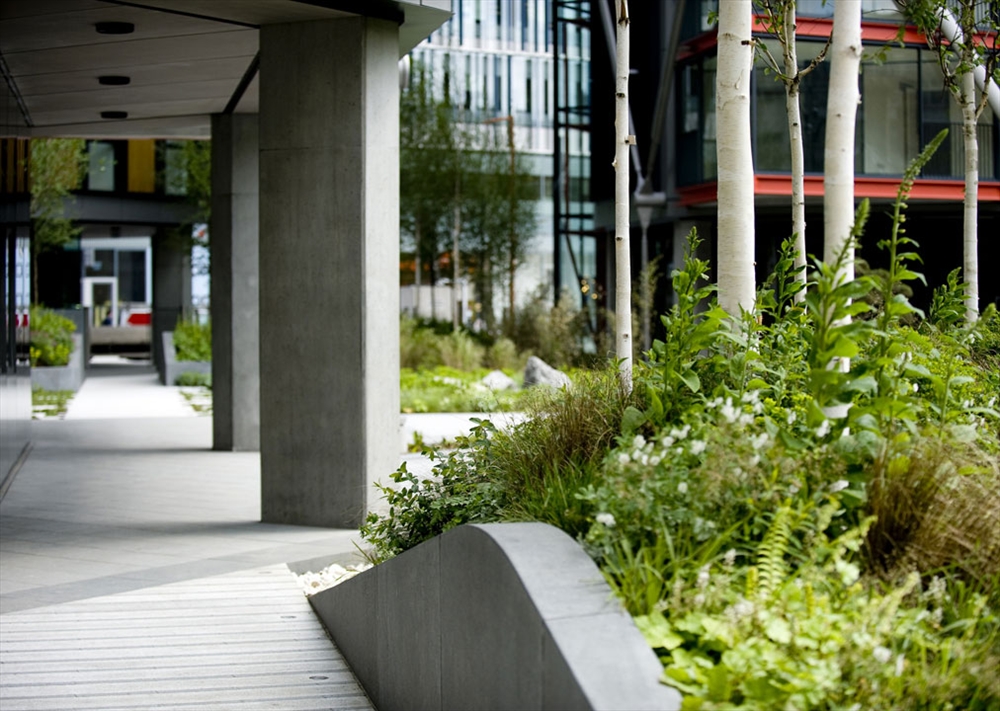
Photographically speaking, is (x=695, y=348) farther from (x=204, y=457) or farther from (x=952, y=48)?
(x=204, y=457)

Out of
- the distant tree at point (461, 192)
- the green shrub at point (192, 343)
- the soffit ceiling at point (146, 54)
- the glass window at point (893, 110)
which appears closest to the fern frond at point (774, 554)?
the soffit ceiling at point (146, 54)

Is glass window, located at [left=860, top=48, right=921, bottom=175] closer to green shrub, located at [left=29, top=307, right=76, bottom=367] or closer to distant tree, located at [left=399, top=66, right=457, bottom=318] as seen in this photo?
distant tree, located at [left=399, top=66, right=457, bottom=318]

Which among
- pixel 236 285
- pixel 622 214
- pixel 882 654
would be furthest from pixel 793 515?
pixel 236 285

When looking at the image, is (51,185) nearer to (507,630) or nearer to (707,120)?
(707,120)

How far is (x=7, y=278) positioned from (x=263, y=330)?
4830mm

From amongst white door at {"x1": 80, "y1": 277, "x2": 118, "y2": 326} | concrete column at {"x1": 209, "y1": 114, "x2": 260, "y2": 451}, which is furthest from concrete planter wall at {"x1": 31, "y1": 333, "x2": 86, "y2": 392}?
white door at {"x1": 80, "y1": 277, "x2": 118, "y2": 326}

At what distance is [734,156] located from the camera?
192 inches

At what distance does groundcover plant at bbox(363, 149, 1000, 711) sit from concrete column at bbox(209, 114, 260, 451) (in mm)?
9936

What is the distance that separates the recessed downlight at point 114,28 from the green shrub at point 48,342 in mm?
15657

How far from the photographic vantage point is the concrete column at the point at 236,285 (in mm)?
13883

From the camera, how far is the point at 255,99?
1274 cm

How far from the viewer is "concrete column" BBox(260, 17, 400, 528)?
8.64m

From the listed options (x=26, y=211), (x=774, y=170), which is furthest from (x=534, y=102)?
(x=26, y=211)

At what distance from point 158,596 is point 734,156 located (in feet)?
13.2
